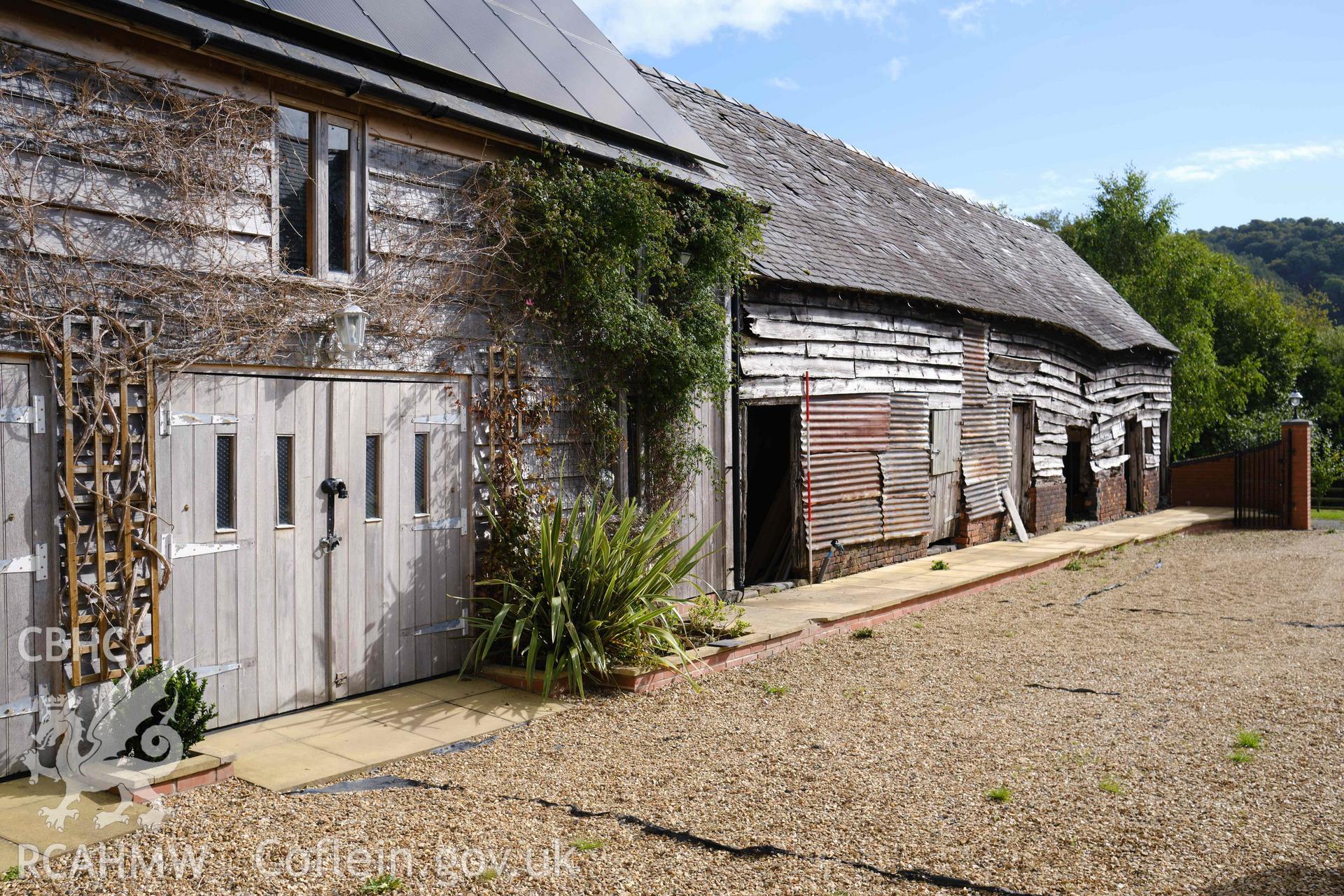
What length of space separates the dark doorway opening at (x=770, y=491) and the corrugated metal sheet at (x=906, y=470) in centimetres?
129

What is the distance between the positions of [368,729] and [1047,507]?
13540 millimetres

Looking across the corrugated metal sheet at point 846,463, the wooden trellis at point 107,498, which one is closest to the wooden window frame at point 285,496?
the wooden trellis at point 107,498

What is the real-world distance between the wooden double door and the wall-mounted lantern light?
294mm

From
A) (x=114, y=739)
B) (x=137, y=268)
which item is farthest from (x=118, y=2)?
(x=114, y=739)

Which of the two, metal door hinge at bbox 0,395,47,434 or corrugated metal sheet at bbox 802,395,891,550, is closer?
metal door hinge at bbox 0,395,47,434

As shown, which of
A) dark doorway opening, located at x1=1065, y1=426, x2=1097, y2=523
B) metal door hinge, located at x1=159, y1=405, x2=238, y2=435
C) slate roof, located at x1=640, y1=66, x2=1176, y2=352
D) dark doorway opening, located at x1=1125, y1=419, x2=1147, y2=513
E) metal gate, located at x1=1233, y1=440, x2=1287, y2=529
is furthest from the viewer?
dark doorway opening, located at x1=1125, y1=419, x2=1147, y2=513

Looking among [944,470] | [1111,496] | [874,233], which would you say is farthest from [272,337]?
[1111,496]

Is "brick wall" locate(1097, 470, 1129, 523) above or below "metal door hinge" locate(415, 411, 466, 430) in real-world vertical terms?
below

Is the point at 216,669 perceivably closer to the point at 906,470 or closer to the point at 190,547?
the point at 190,547

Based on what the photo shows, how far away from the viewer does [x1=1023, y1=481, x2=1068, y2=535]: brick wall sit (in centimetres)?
1594

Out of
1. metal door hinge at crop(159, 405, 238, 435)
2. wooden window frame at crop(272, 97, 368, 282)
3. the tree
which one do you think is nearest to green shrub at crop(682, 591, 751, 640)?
wooden window frame at crop(272, 97, 368, 282)

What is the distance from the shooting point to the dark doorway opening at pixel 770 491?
10992 mm

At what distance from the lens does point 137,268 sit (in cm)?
502

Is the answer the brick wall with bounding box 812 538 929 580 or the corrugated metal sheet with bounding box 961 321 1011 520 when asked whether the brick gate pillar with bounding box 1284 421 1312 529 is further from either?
the brick wall with bounding box 812 538 929 580
